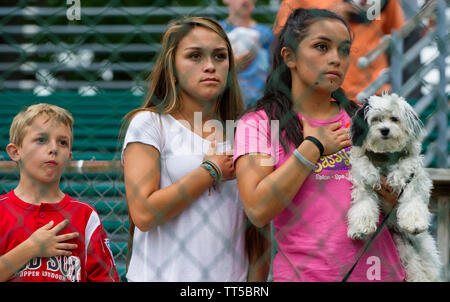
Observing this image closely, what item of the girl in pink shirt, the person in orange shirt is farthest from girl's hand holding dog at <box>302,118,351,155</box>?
the person in orange shirt

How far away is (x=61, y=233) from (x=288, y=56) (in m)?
0.73

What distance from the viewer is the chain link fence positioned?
1.72m

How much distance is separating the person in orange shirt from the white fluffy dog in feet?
1.30

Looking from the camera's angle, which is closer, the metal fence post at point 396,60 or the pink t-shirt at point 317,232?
the pink t-shirt at point 317,232

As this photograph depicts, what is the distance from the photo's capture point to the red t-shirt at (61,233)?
56.8 inches

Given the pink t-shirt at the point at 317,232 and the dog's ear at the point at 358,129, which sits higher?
the dog's ear at the point at 358,129

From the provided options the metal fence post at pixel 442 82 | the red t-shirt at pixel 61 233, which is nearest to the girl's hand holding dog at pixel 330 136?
the metal fence post at pixel 442 82

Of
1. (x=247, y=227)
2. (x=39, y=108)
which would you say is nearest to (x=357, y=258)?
(x=247, y=227)

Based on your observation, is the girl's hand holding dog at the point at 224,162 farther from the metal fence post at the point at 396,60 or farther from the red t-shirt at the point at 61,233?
the metal fence post at the point at 396,60

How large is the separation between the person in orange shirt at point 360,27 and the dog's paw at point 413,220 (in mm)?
578

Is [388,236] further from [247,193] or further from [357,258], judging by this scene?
[247,193]

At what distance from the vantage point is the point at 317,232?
1.37 m

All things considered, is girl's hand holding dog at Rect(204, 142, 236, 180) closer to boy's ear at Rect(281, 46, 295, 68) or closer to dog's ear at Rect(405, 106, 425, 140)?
boy's ear at Rect(281, 46, 295, 68)
